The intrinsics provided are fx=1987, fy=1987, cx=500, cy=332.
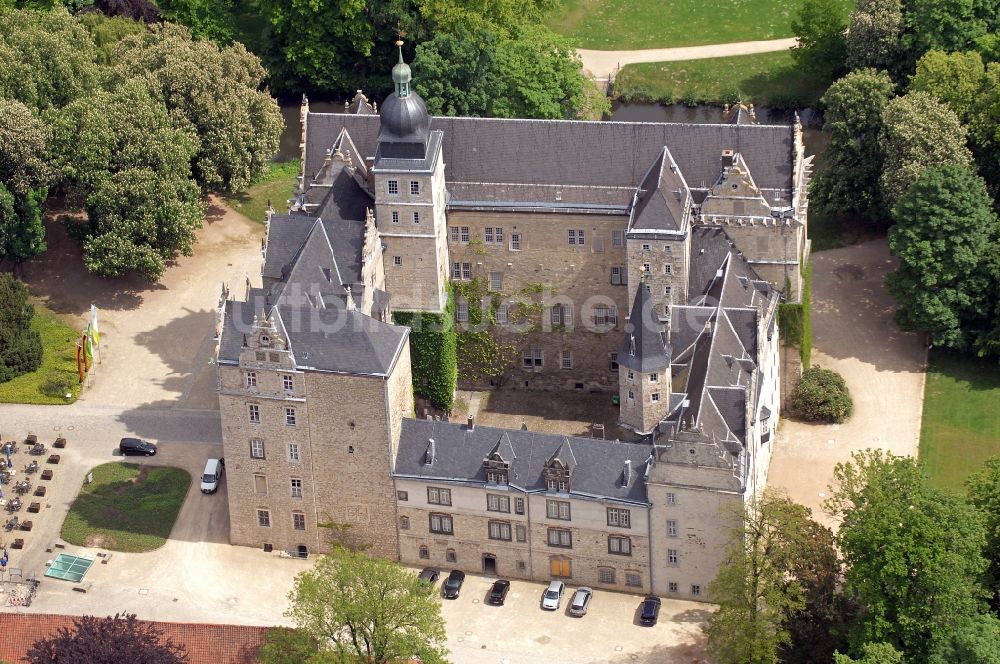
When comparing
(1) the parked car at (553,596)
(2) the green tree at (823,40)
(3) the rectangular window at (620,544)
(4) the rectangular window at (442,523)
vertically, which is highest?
(2) the green tree at (823,40)

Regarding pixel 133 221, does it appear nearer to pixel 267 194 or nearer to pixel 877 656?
pixel 267 194

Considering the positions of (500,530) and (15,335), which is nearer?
(500,530)

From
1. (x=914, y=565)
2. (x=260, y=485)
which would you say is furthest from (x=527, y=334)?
(x=914, y=565)

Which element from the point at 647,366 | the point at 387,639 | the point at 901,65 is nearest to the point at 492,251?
the point at 647,366

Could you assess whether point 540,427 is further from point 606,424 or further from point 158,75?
point 158,75

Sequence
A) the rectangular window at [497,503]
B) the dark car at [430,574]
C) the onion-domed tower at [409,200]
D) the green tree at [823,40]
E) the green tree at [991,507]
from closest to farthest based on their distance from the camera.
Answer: the green tree at [991,507]
the rectangular window at [497,503]
the dark car at [430,574]
the onion-domed tower at [409,200]
the green tree at [823,40]

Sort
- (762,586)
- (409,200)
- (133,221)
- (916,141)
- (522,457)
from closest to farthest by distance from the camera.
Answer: (762,586)
(522,457)
(409,200)
(916,141)
(133,221)

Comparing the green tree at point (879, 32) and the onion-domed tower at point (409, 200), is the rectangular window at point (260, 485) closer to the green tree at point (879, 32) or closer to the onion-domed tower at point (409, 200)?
the onion-domed tower at point (409, 200)

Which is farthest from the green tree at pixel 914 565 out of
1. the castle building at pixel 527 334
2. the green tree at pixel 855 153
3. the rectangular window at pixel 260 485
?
the green tree at pixel 855 153
